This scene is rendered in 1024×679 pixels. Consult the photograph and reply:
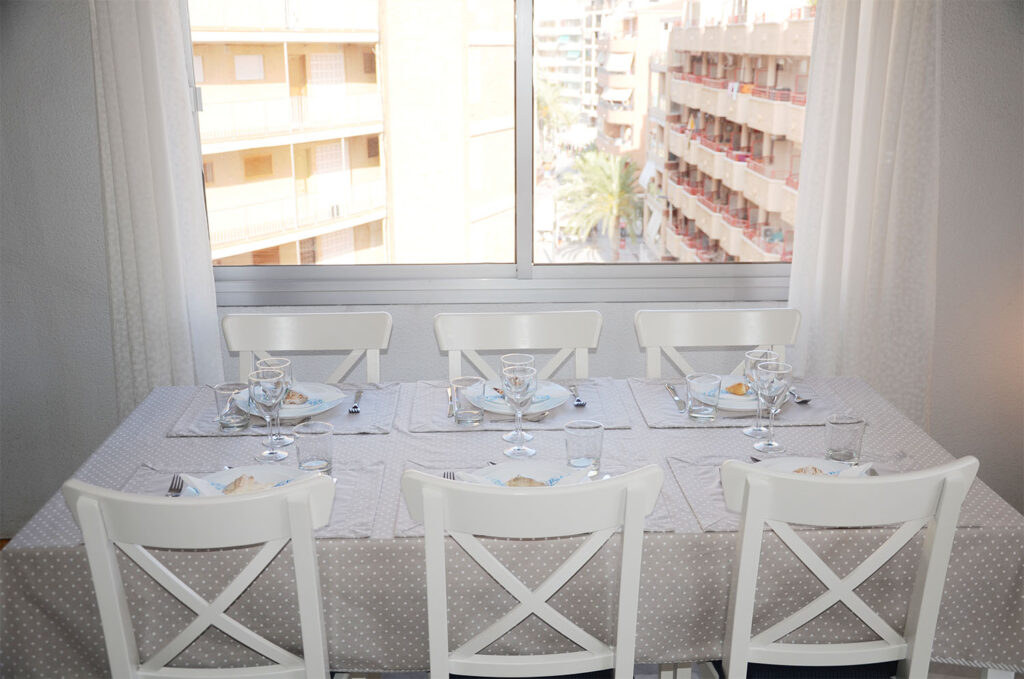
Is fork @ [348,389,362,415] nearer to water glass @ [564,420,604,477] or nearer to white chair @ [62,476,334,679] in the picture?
water glass @ [564,420,604,477]

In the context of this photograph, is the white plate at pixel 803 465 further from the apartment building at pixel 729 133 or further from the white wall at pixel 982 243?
the white wall at pixel 982 243

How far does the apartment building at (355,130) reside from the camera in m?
3.17

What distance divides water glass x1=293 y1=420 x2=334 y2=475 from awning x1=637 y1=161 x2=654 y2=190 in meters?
1.76

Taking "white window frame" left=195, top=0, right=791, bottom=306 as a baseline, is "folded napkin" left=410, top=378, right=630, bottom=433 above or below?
below

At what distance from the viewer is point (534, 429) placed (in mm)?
2158

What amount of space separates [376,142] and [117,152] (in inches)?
32.0

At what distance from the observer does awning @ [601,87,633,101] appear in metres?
3.27

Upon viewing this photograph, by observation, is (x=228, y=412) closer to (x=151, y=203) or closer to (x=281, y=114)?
(x=151, y=203)

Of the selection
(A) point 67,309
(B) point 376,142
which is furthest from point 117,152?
(B) point 376,142

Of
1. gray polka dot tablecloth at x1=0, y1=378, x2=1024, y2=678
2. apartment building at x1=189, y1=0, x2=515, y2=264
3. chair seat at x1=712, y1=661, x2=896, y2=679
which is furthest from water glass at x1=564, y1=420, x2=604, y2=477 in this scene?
apartment building at x1=189, y1=0, x2=515, y2=264

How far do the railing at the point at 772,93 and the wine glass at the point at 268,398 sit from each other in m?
1.96

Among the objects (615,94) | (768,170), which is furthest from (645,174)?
(768,170)

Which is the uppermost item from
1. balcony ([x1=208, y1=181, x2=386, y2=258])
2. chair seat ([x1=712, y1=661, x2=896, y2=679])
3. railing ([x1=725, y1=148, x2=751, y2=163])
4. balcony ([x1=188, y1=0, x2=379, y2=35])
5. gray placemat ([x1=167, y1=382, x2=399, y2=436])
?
balcony ([x1=188, y1=0, x2=379, y2=35])

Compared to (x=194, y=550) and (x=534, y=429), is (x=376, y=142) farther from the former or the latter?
(x=194, y=550)
